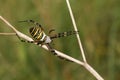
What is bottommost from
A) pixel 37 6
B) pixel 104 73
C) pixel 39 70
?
pixel 104 73

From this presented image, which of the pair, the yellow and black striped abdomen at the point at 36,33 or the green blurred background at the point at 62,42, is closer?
the yellow and black striped abdomen at the point at 36,33

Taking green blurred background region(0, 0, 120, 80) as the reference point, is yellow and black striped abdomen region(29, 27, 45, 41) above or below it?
above

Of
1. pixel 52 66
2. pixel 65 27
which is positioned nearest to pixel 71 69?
pixel 52 66

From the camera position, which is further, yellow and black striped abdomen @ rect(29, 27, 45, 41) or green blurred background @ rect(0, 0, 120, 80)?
green blurred background @ rect(0, 0, 120, 80)

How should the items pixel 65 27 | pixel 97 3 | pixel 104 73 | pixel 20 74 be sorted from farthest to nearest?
pixel 97 3, pixel 65 27, pixel 104 73, pixel 20 74

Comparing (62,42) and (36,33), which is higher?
(36,33)

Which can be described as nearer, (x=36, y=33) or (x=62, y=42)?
(x=36, y=33)

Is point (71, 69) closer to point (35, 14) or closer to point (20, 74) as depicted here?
point (20, 74)

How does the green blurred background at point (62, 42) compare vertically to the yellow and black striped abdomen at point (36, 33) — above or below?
below
